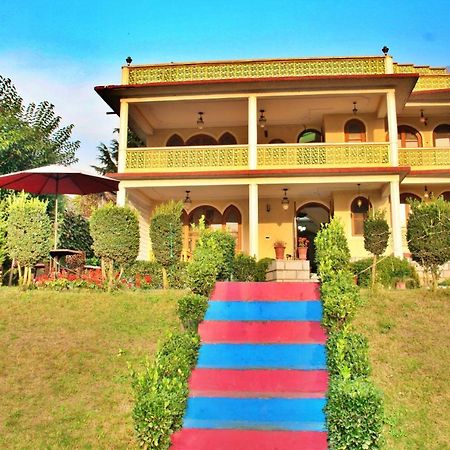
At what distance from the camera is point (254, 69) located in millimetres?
16609

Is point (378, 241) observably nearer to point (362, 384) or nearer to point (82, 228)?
point (362, 384)

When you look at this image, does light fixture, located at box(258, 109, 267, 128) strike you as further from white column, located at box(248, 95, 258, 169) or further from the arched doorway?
the arched doorway

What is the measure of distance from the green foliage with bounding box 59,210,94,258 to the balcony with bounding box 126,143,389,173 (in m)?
4.76

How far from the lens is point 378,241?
472 inches

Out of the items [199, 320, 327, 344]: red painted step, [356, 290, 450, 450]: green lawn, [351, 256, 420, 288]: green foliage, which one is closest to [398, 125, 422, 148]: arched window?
[351, 256, 420, 288]: green foliage

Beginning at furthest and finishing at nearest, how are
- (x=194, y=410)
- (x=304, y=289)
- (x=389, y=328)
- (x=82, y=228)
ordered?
(x=82, y=228) → (x=304, y=289) → (x=389, y=328) → (x=194, y=410)

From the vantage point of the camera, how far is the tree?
733 inches

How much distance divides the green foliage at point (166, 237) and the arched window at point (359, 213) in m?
9.04

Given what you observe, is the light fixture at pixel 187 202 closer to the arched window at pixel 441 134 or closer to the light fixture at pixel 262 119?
the light fixture at pixel 262 119

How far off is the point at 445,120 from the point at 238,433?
1793 centimetres

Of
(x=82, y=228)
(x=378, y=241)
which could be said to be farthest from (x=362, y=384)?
(x=82, y=228)

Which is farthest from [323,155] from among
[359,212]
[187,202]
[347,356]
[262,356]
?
[347,356]

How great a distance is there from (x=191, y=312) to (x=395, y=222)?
10064 millimetres

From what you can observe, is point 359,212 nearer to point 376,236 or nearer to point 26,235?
point 376,236
